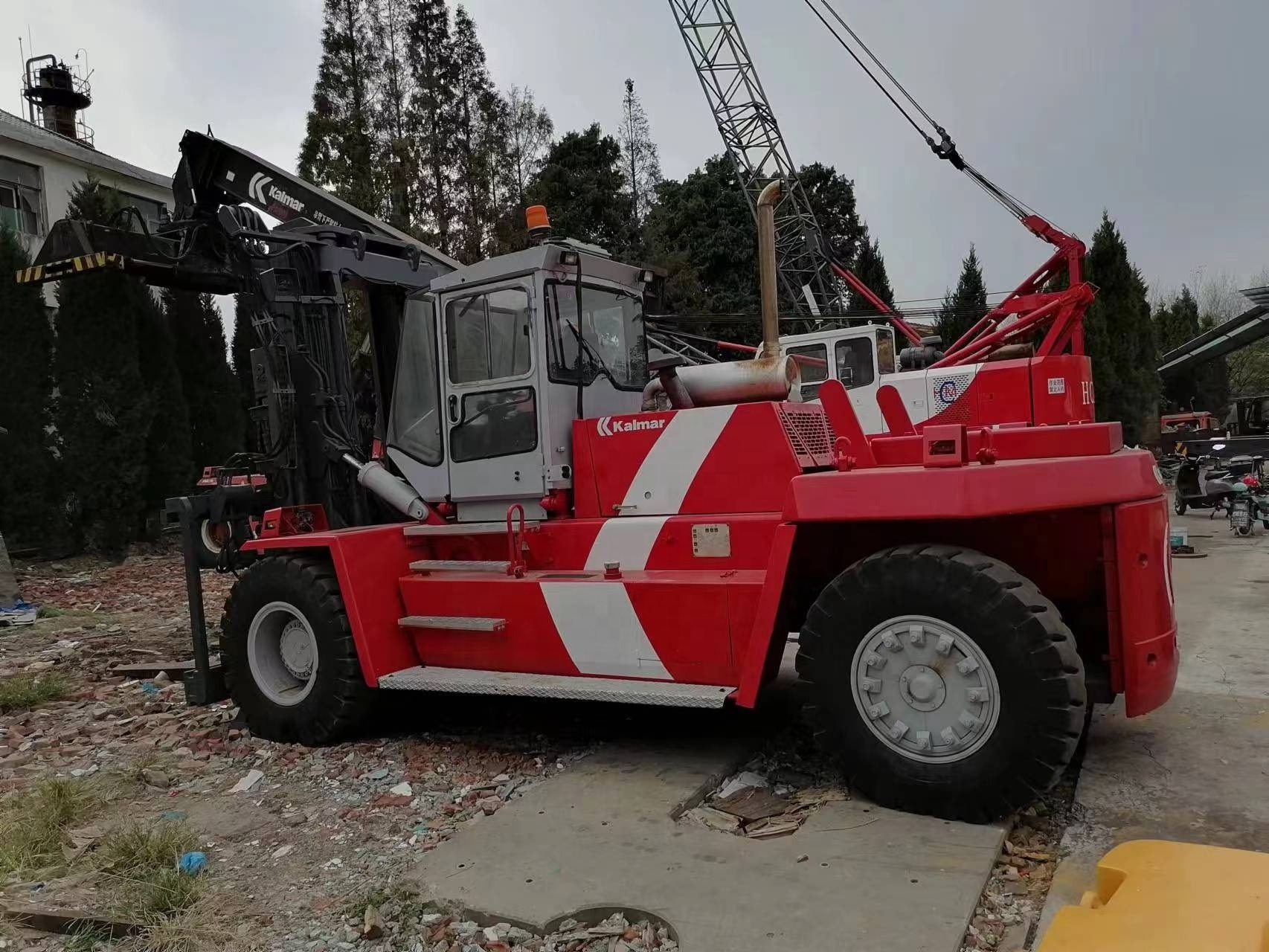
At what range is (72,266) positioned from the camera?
704cm

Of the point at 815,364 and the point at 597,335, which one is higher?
the point at 815,364

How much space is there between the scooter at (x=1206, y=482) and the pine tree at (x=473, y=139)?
13864mm

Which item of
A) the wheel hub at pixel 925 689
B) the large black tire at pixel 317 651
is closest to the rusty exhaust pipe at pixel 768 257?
the wheel hub at pixel 925 689

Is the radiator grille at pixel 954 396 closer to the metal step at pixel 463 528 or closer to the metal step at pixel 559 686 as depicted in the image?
the metal step at pixel 463 528

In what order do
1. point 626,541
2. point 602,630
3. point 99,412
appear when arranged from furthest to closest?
point 99,412, point 626,541, point 602,630

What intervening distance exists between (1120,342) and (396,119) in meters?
20.7

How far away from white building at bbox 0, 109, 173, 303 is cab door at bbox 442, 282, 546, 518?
17.0m

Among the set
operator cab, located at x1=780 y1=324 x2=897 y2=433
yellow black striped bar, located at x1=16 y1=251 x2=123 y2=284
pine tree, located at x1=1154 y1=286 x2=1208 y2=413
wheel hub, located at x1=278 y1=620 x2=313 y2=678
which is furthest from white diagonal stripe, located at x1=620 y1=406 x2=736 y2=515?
pine tree, located at x1=1154 y1=286 x2=1208 y2=413

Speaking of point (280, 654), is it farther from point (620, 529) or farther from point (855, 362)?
point (855, 362)

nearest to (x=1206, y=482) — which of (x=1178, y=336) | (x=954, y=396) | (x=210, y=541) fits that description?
(x=954, y=396)

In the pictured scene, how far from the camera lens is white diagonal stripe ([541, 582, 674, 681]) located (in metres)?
4.60

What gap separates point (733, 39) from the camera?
25609 millimetres

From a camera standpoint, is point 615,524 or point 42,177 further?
point 42,177

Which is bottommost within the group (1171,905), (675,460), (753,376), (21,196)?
(1171,905)
